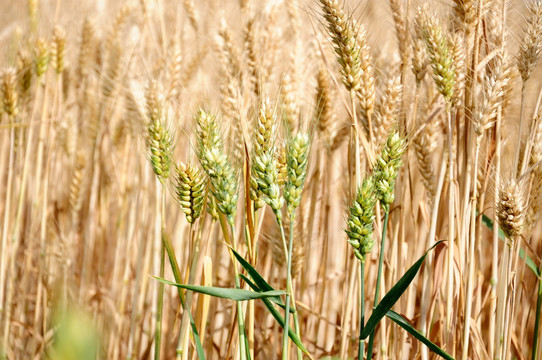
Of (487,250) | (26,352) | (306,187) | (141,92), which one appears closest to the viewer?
(141,92)

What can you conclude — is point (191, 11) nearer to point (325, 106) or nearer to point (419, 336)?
point (325, 106)

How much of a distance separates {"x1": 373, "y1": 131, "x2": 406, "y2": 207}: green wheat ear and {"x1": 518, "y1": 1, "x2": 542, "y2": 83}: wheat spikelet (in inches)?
17.2

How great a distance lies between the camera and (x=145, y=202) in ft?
6.21

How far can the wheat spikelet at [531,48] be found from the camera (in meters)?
1.19

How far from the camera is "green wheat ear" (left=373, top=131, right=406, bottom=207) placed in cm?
95

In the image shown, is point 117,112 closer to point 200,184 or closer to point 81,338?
point 200,184

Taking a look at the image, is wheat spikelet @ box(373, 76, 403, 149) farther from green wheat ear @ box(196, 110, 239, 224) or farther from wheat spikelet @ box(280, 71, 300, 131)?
green wheat ear @ box(196, 110, 239, 224)

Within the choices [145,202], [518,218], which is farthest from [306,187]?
[518,218]

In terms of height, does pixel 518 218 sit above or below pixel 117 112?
below

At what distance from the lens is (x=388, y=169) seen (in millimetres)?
961

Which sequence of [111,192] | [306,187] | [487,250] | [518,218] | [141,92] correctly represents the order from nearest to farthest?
1. [518,218]
2. [141,92]
3. [306,187]
4. [487,250]
5. [111,192]

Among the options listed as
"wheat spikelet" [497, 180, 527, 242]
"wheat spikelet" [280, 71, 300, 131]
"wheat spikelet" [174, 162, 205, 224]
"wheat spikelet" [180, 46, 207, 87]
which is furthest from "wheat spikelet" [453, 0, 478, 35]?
"wheat spikelet" [180, 46, 207, 87]

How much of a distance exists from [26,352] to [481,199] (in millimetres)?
1705

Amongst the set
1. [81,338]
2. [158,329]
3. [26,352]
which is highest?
[81,338]
